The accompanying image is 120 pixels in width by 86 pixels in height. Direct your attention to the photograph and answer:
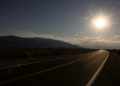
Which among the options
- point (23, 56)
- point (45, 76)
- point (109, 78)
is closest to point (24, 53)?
point (23, 56)

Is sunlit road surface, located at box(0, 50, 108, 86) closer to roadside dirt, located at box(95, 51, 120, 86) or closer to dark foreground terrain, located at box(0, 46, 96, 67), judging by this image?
roadside dirt, located at box(95, 51, 120, 86)

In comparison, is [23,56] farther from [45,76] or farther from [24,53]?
[45,76]

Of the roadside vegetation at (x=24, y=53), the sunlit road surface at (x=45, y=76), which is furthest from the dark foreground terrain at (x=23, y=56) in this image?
the sunlit road surface at (x=45, y=76)

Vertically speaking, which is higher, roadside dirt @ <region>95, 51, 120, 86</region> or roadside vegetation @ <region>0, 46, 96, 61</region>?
roadside vegetation @ <region>0, 46, 96, 61</region>

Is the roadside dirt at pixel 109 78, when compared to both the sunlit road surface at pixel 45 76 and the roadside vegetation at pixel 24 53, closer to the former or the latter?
the sunlit road surface at pixel 45 76

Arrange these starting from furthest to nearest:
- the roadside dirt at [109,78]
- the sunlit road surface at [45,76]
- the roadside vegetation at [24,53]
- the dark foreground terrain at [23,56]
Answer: the roadside vegetation at [24,53]
the dark foreground terrain at [23,56]
the roadside dirt at [109,78]
the sunlit road surface at [45,76]

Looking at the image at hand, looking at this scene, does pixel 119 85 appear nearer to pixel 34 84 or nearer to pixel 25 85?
pixel 34 84

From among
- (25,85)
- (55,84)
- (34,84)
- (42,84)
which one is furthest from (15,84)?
(55,84)

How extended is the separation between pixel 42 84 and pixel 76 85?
6.14ft

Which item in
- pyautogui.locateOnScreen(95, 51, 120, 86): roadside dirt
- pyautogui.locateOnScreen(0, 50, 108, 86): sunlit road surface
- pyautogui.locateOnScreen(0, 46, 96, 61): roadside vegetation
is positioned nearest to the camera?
pyautogui.locateOnScreen(0, 50, 108, 86): sunlit road surface

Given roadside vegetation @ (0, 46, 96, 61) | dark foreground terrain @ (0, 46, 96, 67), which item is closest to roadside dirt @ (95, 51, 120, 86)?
dark foreground terrain @ (0, 46, 96, 67)

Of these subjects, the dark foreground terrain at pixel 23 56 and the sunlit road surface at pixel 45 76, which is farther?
the dark foreground terrain at pixel 23 56

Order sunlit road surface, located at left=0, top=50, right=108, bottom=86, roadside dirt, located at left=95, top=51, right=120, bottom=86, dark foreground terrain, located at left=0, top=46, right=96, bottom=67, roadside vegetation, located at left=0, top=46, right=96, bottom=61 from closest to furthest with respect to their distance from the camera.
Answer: sunlit road surface, located at left=0, top=50, right=108, bottom=86 < roadside dirt, located at left=95, top=51, right=120, bottom=86 < dark foreground terrain, located at left=0, top=46, right=96, bottom=67 < roadside vegetation, located at left=0, top=46, right=96, bottom=61

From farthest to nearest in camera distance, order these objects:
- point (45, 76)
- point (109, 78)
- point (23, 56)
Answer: point (23, 56) < point (109, 78) < point (45, 76)
